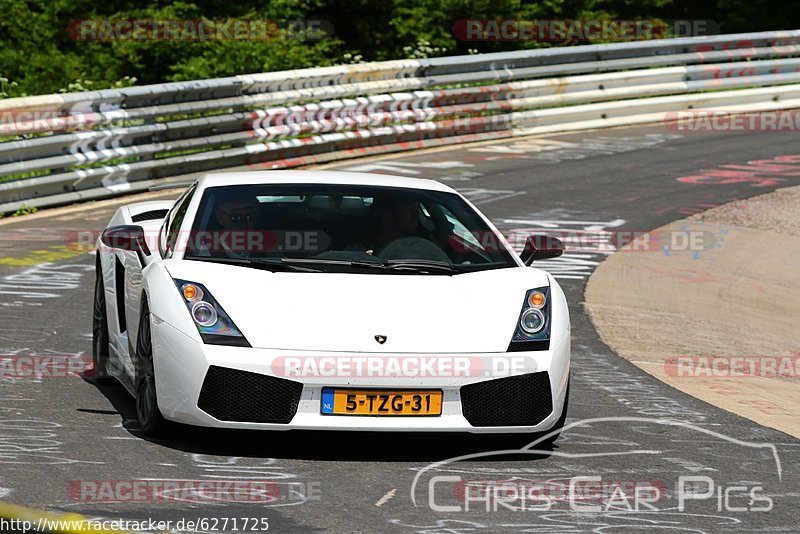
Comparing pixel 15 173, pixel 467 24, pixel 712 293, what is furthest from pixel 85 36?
pixel 712 293

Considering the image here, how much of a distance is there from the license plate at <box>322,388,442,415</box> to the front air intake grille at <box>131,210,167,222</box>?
122 inches

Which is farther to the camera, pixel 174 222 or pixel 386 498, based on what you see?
pixel 174 222

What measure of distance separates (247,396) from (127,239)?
1530 mm

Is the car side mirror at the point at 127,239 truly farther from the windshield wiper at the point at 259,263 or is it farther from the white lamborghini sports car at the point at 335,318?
the windshield wiper at the point at 259,263

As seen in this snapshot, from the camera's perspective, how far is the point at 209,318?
684cm

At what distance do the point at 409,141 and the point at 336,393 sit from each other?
47.2ft

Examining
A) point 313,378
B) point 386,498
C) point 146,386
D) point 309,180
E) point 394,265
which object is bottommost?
point 386,498

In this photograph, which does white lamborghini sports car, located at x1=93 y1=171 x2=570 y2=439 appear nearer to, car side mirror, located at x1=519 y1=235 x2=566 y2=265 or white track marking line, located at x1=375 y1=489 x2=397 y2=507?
car side mirror, located at x1=519 y1=235 x2=566 y2=265

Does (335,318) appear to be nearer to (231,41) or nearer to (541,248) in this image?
(541,248)

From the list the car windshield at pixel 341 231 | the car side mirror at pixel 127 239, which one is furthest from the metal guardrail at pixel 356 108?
the car windshield at pixel 341 231

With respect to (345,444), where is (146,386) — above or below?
above

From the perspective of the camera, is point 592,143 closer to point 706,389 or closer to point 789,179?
point 789,179

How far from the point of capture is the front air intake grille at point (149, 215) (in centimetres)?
938

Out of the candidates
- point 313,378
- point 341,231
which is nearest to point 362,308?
point 313,378
